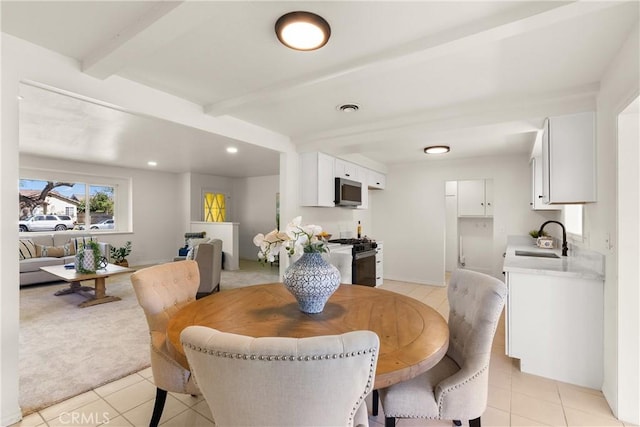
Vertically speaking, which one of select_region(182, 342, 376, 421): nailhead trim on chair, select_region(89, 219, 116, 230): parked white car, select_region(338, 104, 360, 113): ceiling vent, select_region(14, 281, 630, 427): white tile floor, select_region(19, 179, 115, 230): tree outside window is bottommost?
select_region(14, 281, 630, 427): white tile floor

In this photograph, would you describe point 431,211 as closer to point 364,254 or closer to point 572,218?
point 364,254

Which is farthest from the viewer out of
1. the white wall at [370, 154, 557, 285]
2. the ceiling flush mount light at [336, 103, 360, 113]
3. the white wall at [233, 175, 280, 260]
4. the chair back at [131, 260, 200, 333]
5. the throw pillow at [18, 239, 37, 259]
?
the white wall at [233, 175, 280, 260]

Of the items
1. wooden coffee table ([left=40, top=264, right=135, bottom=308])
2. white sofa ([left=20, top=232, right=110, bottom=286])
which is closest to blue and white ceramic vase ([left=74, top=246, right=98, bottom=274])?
wooden coffee table ([left=40, top=264, right=135, bottom=308])

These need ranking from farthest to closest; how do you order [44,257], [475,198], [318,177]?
[475,198], [44,257], [318,177]

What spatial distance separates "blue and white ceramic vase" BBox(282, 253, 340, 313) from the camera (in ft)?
4.98

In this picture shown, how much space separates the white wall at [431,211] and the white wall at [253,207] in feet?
9.56

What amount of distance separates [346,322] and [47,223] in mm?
7189

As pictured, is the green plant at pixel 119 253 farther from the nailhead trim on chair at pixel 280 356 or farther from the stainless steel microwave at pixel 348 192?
Result: the nailhead trim on chair at pixel 280 356

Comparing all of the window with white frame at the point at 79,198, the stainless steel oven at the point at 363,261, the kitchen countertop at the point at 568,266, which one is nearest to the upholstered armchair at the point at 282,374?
the kitchen countertop at the point at 568,266

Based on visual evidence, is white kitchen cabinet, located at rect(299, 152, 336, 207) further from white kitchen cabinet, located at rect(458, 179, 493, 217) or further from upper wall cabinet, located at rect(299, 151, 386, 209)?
white kitchen cabinet, located at rect(458, 179, 493, 217)

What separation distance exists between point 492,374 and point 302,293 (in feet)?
6.35

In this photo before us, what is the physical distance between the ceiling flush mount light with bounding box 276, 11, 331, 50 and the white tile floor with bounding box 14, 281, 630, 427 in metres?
2.29

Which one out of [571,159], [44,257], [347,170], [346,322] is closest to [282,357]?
[346,322]

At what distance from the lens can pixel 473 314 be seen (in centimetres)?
153
